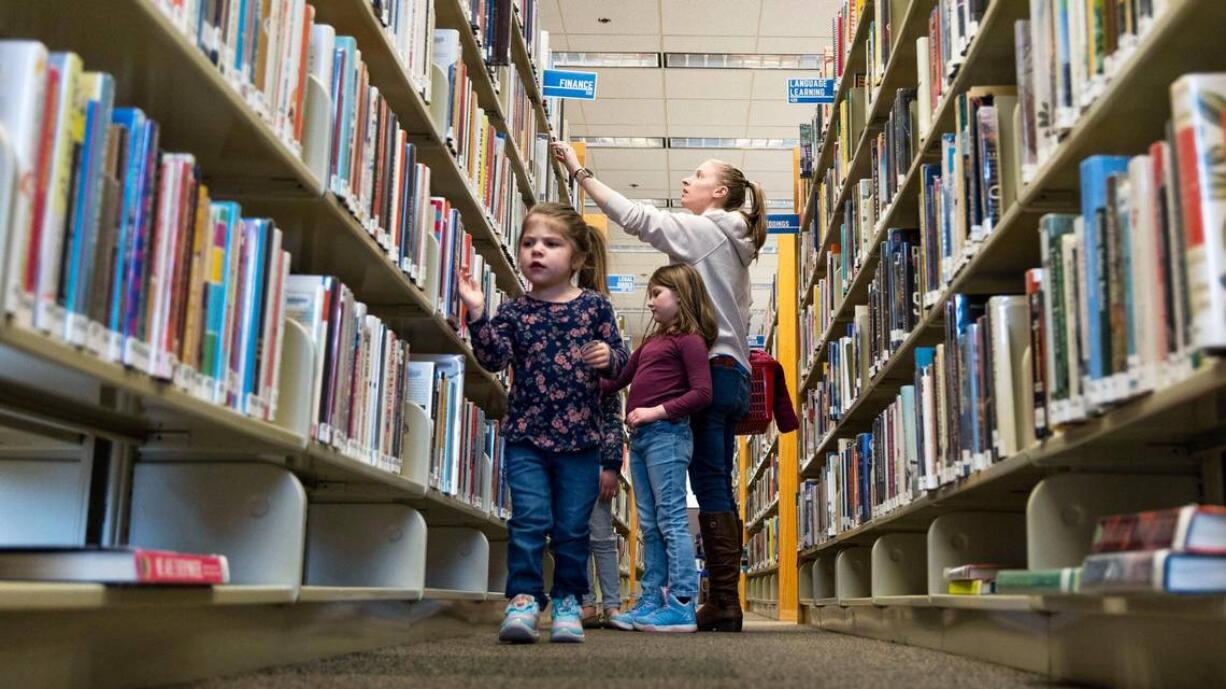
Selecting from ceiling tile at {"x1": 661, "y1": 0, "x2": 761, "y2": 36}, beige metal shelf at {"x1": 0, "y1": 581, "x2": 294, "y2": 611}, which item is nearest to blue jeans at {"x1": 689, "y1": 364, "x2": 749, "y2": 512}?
beige metal shelf at {"x1": 0, "y1": 581, "x2": 294, "y2": 611}

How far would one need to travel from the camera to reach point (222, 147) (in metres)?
1.74

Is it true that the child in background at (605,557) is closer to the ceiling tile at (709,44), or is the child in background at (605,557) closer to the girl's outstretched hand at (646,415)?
the girl's outstretched hand at (646,415)

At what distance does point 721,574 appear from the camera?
3.18 m

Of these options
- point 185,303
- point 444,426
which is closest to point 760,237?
point 444,426

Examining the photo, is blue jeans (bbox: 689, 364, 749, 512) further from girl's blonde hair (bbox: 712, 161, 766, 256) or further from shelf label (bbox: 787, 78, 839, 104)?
shelf label (bbox: 787, 78, 839, 104)

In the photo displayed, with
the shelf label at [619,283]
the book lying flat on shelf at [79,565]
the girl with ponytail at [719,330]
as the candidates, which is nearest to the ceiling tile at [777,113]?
the shelf label at [619,283]

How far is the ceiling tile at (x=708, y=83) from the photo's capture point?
7074 millimetres

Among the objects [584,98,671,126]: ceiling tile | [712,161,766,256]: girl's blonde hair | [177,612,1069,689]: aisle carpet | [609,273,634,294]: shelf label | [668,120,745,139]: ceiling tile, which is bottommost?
[177,612,1069,689]: aisle carpet

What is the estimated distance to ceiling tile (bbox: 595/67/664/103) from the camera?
7090 millimetres

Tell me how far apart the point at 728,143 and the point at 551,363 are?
5795 mm

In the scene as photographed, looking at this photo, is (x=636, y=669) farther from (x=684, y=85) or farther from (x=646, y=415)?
(x=684, y=85)

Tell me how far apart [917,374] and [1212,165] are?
59.9 inches

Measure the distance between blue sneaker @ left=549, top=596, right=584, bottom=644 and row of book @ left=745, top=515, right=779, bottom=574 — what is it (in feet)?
13.0

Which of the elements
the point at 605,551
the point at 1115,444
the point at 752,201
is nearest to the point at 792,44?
the point at 752,201
